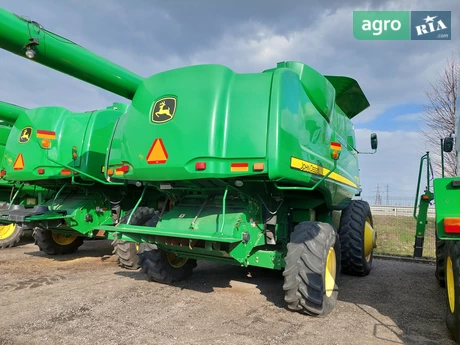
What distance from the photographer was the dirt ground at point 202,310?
3377 mm

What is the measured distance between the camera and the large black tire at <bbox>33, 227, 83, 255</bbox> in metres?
7.36

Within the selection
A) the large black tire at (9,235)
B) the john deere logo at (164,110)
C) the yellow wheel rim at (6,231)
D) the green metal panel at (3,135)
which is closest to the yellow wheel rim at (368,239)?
the john deere logo at (164,110)

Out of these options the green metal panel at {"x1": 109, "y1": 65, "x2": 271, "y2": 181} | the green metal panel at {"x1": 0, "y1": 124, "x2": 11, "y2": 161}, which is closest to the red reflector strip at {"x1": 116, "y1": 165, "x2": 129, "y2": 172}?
the green metal panel at {"x1": 109, "y1": 65, "x2": 271, "y2": 181}

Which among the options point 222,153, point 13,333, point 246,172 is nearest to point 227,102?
point 222,153

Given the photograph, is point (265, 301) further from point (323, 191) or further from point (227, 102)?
point (227, 102)

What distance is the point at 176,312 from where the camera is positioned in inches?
158

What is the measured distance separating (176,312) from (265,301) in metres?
1.17

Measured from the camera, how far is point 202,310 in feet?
13.5

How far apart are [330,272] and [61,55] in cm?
444

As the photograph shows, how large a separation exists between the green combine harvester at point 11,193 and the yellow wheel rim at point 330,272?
235 inches

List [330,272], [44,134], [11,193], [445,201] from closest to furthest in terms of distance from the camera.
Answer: [445,201], [330,272], [44,134], [11,193]

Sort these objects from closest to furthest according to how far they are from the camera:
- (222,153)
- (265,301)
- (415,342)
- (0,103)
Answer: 1. (415,342)
2. (222,153)
3. (265,301)
4. (0,103)

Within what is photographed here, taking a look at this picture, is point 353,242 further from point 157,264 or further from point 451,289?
point 157,264

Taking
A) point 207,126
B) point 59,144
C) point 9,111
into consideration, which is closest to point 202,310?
point 207,126
